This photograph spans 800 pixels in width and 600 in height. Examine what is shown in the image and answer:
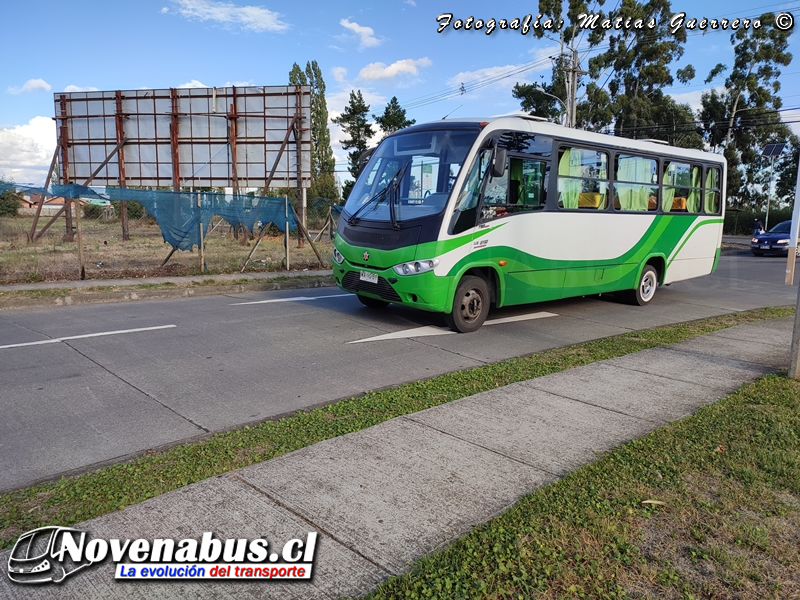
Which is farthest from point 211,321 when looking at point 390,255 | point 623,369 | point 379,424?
point 623,369

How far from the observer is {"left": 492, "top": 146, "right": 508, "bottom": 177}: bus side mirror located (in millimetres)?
8211

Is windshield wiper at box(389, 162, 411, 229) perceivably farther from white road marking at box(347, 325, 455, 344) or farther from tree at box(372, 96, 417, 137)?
tree at box(372, 96, 417, 137)

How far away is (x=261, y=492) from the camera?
355cm

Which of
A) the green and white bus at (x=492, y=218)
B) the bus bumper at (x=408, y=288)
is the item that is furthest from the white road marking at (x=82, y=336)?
the bus bumper at (x=408, y=288)

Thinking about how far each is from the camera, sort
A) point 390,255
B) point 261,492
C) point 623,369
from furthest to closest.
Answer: point 390,255 < point 623,369 < point 261,492

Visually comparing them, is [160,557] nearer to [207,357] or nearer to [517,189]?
[207,357]

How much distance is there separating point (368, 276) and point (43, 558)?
6048 mm

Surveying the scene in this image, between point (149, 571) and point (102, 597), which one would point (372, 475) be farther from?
point (102, 597)

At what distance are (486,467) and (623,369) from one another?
3.22 metres

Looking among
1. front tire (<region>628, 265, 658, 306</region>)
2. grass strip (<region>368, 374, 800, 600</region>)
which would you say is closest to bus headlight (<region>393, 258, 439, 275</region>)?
grass strip (<region>368, 374, 800, 600</region>)

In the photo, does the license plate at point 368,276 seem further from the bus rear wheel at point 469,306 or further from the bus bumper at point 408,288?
the bus rear wheel at point 469,306

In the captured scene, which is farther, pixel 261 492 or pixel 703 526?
pixel 261 492

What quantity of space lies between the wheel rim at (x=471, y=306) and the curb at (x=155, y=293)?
609 cm

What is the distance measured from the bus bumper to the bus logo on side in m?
5.47
